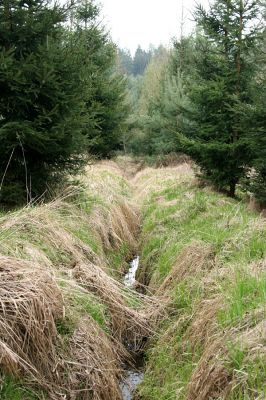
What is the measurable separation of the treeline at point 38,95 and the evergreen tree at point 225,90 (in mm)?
3828

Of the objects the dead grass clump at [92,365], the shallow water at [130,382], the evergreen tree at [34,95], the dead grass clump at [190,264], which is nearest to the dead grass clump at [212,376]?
the dead grass clump at [92,365]

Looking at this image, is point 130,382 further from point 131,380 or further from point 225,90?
point 225,90

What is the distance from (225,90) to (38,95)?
5248 millimetres

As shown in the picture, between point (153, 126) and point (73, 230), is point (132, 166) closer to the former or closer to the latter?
point (153, 126)

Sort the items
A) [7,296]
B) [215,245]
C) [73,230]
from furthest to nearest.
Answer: [73,230] → [215,245] → [7,296]

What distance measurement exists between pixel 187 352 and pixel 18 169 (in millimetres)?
4650

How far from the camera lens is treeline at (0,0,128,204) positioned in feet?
23.1

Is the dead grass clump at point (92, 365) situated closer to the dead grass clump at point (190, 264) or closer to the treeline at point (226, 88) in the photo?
the dead grass clump at point (190, 264)

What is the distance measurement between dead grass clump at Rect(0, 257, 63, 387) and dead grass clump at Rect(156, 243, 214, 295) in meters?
2.17

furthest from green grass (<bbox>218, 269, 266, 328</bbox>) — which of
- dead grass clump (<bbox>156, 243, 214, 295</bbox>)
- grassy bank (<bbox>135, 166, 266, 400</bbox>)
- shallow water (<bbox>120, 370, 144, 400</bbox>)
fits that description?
shallow water (<bbox>120, 370, 144, 400</bbox>)

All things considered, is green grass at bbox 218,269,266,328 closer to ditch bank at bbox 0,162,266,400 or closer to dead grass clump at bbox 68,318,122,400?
ditch bank at bbox 0,162,266,400

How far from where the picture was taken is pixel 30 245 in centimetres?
489

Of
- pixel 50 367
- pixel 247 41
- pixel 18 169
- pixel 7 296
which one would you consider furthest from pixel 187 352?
pixel 247 41

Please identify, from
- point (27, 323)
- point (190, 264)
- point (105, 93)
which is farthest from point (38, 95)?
point (105, 93)
